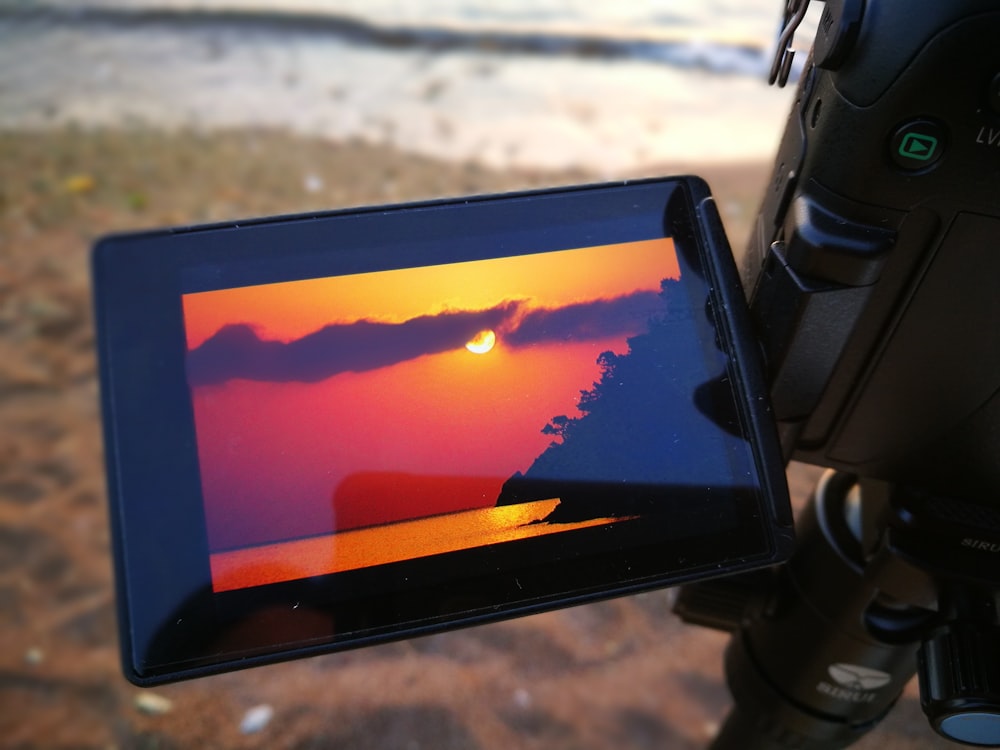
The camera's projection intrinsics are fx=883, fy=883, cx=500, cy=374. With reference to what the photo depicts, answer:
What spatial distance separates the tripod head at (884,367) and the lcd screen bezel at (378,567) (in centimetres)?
8

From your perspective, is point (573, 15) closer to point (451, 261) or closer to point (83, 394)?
point (83, 394)

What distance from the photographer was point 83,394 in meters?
2.38

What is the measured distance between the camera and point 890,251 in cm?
66

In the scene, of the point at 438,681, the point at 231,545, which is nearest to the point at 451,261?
the point at 231,545

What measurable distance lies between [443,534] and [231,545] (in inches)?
6.7

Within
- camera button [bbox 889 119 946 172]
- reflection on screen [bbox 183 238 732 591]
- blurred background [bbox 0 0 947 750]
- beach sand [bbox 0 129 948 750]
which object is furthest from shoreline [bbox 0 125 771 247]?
camera button [bbox 889 119 946 172]

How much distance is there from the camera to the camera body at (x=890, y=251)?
1.96 ft

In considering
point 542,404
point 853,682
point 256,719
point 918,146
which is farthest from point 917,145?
point 256,719

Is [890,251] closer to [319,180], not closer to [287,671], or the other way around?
[287,671]

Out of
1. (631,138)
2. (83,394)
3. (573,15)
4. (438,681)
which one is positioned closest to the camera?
(438,681)

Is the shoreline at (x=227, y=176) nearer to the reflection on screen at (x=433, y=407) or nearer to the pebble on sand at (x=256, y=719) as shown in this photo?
the pebble on sand at (x=256, y=719)

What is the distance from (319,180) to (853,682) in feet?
8.75

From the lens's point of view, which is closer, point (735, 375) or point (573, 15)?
point (735, 375)

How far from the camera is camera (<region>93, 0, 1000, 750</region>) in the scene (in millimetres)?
691
